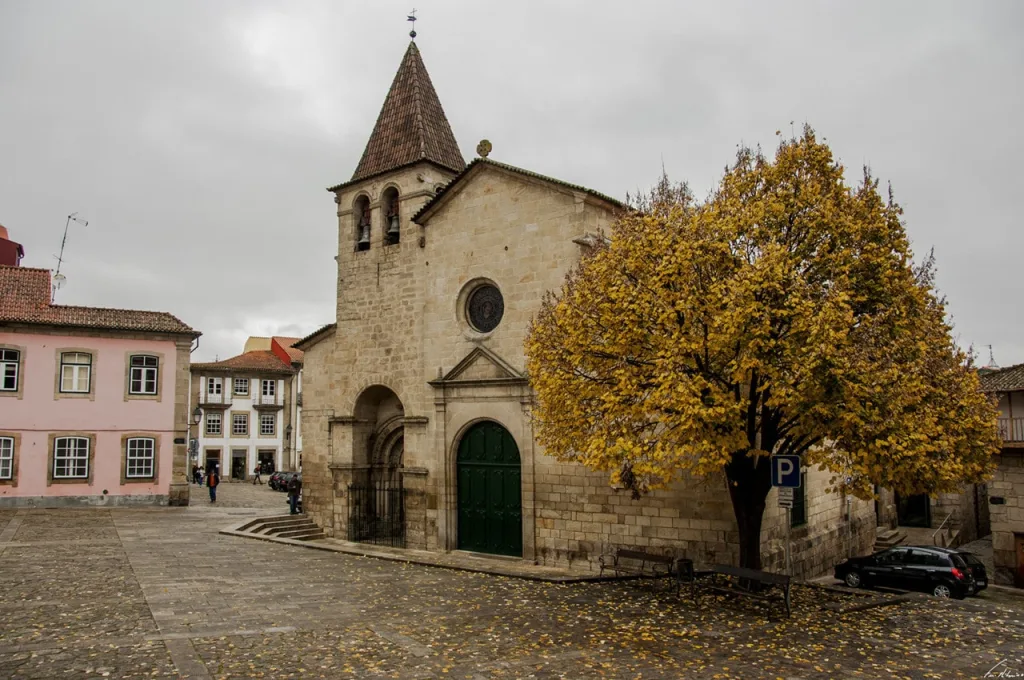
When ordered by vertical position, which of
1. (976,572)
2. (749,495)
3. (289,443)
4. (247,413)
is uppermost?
(247,413)

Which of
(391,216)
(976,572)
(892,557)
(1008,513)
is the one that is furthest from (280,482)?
(1008,513)

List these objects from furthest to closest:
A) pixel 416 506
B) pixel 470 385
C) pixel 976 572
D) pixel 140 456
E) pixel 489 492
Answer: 1. pixel 140 456
2. pixel 416 506
3. pixel 470 385
4. pixel 489 492
5. pixel 976 572

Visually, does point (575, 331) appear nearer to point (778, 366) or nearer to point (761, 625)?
point (778, 366)

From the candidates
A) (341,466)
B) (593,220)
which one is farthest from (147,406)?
(593,220)

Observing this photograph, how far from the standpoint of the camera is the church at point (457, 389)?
17325mm

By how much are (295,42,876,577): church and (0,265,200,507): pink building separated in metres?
8.69

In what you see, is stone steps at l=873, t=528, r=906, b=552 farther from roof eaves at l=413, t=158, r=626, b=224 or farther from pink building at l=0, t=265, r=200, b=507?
pink building at l=0, t=265, r=200, b=507

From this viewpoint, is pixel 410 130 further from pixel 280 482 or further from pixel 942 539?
pixel 280 482

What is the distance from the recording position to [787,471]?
11.9m

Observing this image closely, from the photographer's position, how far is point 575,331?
13.1 meters

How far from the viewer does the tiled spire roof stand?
22.4 metres

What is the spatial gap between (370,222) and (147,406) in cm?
1268

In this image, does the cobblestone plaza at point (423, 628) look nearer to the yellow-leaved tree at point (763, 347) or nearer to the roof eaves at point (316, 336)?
the yellow-leaved tree at point (763, 347)

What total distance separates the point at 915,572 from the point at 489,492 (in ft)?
32.5
